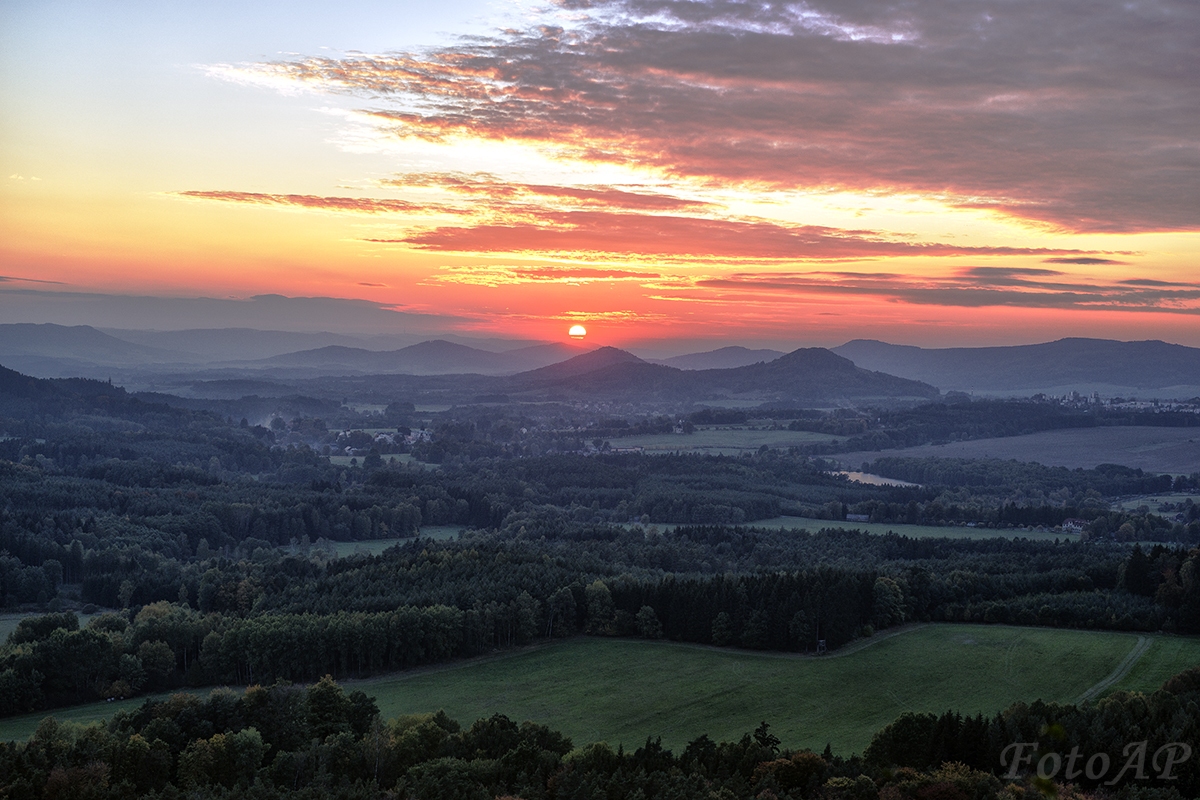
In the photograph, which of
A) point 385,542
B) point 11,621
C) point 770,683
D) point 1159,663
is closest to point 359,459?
point 385,542

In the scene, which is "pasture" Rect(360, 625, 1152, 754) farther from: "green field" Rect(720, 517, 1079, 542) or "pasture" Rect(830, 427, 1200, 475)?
"pasture" Rect(830, 427, 1200, 475)

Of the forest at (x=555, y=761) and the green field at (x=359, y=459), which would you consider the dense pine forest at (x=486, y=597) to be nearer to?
the forest at (x=555, y=761)

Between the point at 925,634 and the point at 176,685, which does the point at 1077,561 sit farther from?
the point at 176,685

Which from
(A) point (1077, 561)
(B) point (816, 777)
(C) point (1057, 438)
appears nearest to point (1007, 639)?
(A) point (1077, 561)

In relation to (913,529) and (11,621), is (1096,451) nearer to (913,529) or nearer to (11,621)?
(913,529)

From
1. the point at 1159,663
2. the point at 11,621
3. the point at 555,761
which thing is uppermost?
the point at 1159,663
